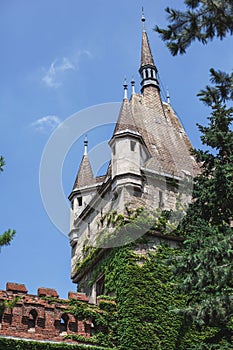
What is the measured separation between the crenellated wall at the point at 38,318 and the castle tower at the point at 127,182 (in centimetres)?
314

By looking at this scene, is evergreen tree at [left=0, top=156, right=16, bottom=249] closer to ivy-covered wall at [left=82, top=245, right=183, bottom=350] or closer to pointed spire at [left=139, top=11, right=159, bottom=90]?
ivy-covered wall at [left=82, top=245, right=183, bottom=350]

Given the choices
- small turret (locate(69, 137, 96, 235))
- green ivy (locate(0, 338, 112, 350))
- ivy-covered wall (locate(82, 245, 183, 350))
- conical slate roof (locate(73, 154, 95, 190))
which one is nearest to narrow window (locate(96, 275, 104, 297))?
ivy-covered wall (locate(82, 245, 183, 350))

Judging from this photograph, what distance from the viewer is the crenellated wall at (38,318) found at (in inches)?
568

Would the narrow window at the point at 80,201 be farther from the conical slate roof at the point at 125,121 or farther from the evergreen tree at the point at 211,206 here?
the evergreen tree at the point at 211,206

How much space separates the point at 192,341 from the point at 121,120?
8414 millimetres

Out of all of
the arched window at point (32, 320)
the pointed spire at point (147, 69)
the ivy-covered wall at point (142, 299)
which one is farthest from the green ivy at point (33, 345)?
the pointed spire at point (147, 69)

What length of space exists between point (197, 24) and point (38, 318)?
830 cm

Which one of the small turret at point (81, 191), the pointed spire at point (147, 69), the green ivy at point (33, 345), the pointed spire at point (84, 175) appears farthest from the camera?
the pointed spire at point (147, 69)

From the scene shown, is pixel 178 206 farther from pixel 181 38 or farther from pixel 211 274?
pixel 181 38

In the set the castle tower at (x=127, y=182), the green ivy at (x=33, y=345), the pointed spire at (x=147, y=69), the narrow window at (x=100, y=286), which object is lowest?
the green ivy at (x=33, y=345)

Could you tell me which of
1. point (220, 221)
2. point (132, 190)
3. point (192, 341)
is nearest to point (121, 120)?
point (132, 190)

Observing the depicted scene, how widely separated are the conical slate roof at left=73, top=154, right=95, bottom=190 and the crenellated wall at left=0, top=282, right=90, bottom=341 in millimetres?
8464

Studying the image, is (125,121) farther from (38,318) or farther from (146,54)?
(146,54)

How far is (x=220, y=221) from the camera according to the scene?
15508 millimetres
